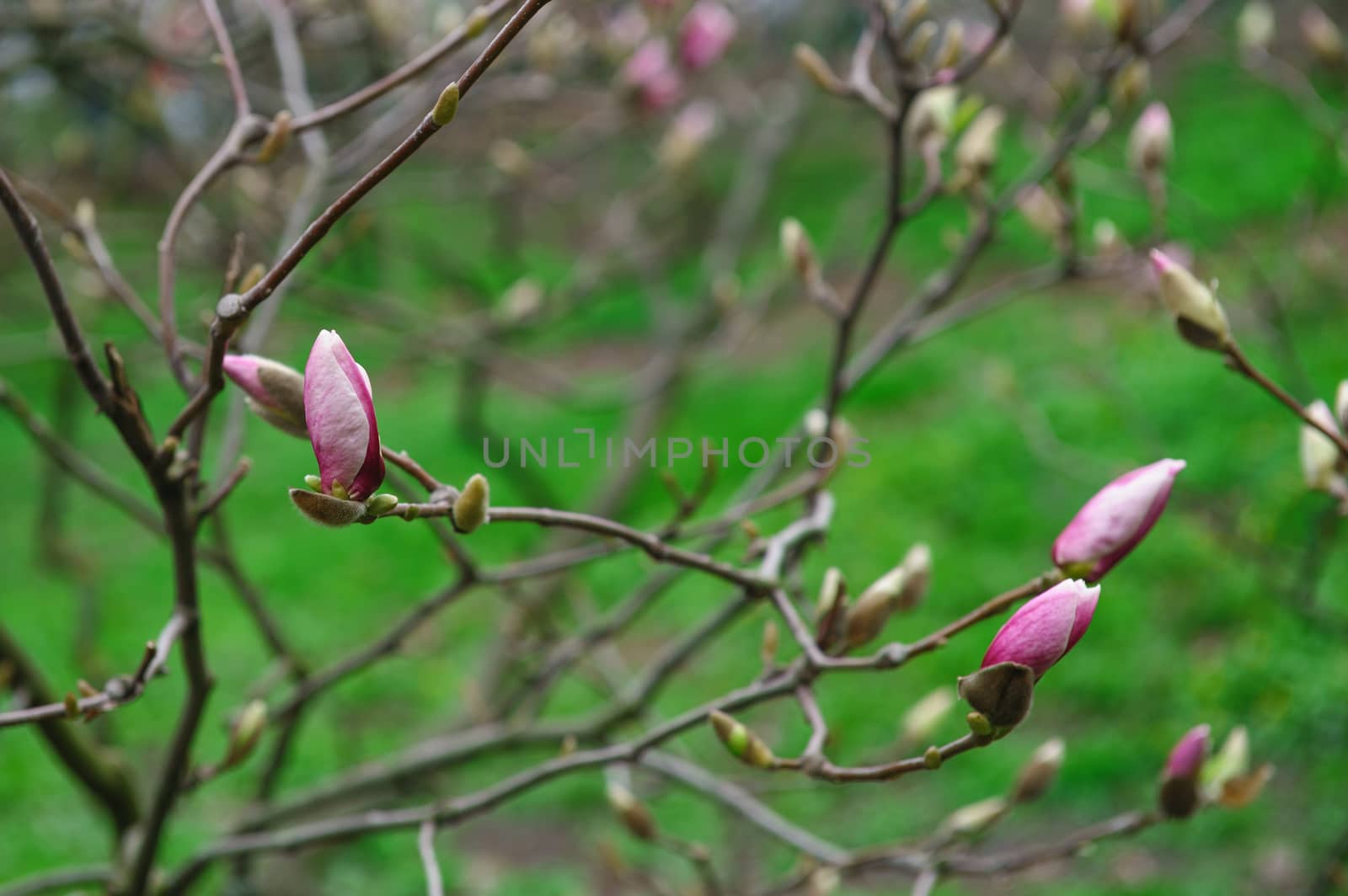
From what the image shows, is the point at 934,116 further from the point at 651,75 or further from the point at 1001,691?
the point at 651,75

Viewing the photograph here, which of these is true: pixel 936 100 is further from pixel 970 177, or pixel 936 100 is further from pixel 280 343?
pixel 280 343

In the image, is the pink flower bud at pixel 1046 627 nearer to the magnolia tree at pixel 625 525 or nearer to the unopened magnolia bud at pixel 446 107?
the magnolia tree at pixel 625 525

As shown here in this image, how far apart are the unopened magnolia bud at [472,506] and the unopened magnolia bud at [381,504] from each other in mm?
34

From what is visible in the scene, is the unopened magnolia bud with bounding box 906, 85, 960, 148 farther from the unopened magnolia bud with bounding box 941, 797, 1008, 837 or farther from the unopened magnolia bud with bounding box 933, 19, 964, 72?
the unopened magnolia bud with bounding box 941, 797, 1008, 837

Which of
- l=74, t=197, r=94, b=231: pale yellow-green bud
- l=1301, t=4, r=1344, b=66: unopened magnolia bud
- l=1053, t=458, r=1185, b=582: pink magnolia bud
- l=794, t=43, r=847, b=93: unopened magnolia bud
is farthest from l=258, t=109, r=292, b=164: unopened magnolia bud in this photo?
l=1301, t=4, r=1344, b=66: unopened magnolia bud

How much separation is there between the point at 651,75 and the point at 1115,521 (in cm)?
162

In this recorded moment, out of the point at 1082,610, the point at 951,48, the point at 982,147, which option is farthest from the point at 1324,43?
the point at 1082,610

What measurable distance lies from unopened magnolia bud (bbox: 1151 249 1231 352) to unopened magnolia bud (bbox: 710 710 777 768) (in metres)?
0.40

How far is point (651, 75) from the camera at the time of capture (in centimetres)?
214

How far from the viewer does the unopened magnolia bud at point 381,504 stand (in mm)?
629

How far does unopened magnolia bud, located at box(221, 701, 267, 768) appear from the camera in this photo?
3.31 feet

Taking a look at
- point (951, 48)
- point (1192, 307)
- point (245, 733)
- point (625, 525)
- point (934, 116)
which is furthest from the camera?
point (625, 525)

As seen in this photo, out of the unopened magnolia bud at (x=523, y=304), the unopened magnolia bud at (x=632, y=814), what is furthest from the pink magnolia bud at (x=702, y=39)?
the unopened magnolia bud at (x=632, y=814)

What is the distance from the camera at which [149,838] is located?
1.02 meters
